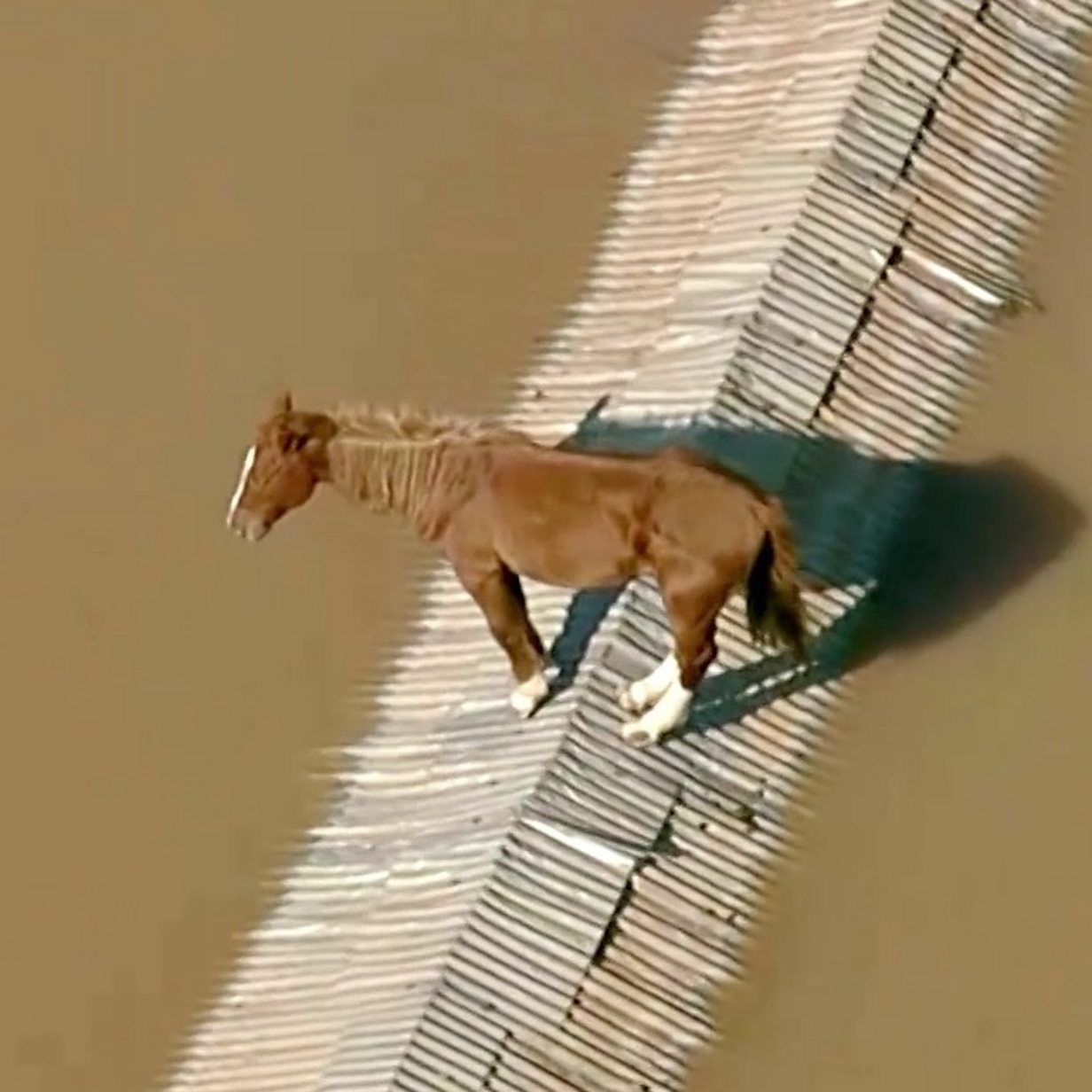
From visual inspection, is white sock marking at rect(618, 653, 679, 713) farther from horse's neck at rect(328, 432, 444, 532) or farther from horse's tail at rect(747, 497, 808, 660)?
horse's neck at rect(328, 432, 444, 532)

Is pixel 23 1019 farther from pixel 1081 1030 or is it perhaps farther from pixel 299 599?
pixel 1081 1030

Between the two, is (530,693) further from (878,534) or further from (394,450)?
(878,534)

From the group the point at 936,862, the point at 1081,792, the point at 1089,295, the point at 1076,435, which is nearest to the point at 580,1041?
the point at 936,862

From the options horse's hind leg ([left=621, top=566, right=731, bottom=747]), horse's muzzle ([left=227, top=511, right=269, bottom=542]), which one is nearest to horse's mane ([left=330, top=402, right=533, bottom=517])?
horse's muzzle ([left=227, top=511, right=269, bottom=542])

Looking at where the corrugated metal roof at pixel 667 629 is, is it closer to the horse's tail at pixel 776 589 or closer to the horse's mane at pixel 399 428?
the horse's tail at pixel 776 589

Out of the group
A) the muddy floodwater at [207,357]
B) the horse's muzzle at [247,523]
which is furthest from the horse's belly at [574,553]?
the muddy floodwater at [207,357]

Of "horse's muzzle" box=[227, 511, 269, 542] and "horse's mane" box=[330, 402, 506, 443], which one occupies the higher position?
"horse's mane" box=[330, 402, 506, 443]

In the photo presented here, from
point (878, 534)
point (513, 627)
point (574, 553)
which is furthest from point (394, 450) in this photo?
point (878, 534)

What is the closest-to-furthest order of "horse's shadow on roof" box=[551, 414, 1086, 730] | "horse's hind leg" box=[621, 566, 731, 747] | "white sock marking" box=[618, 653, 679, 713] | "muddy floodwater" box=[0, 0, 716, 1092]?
"horse's hind leg" box=[621, 566, 731, 747]
"white sock marking" box=[618, 653, 679, 713]
"horse's shadow on roof" box=[551, 414, 1086, 730]
"muddy floodwater" box=[0, 0, 716, 1092]
